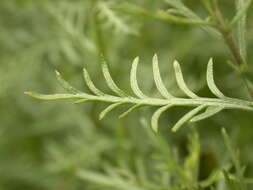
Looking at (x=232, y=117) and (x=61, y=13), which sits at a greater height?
(x=61, y=13)

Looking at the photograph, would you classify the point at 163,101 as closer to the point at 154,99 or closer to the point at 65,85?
the point at 154,99

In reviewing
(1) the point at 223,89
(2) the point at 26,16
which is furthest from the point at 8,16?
(1) the point at 223,89

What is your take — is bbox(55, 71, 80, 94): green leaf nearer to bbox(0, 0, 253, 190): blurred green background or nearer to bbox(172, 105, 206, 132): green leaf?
bbox(172, 105, 206, 132): green leaf

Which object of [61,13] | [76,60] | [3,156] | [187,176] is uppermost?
[61,13]

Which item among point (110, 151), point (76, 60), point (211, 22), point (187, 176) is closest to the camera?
point (211, 22)

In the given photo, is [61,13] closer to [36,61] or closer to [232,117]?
[36,61]

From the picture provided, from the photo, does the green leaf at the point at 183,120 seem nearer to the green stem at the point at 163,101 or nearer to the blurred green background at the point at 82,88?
the green stem at the point at 163,101

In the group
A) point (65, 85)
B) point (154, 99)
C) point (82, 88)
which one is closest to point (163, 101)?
point (154, 99)

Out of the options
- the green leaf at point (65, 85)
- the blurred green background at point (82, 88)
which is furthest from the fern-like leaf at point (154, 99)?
the blurred green background at point (82, 88)
